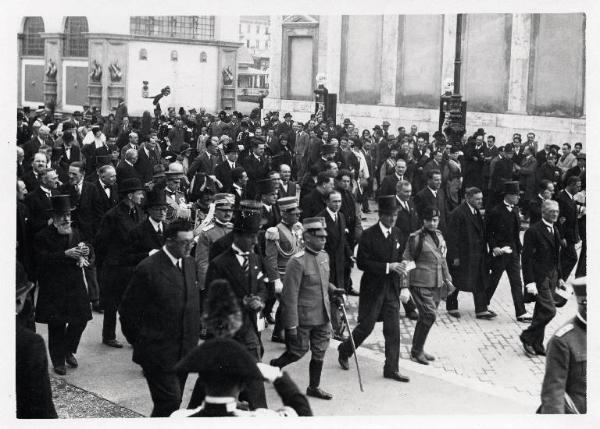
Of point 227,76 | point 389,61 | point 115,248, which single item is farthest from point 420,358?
Answer: point 227,76

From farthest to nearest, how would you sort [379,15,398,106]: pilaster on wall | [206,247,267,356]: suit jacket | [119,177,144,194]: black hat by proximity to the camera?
[379,15,398,106]: pilaster on wall → [119,177,144,194]: black hat → [206,247,267,356]: suit jacket

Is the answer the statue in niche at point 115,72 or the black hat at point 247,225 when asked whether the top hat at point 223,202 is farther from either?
the statue in niche at point 115,72

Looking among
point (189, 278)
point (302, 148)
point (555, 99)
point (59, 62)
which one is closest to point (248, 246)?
point (189, 278)

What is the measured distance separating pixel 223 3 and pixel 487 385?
4926mm

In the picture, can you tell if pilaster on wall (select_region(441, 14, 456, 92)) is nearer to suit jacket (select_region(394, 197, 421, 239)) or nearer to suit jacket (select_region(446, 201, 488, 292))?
suit jacket (select_region(394, 197, 421, 239))

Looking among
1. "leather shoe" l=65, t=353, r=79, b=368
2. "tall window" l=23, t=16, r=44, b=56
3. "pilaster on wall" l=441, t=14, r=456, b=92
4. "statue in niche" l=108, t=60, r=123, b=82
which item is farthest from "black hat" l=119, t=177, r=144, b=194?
"tall window" l=23, t=16, r=44, b=56

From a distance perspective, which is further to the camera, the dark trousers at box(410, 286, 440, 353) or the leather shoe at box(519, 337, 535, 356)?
the leather shoe at box(519, 337, 535, 356)

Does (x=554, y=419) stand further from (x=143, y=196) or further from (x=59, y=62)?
(x=59, y=62)

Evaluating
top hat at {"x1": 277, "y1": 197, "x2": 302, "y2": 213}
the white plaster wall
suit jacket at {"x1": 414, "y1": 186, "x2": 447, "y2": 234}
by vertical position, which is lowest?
suit jacket at {"x1": 414, "y1": 186, "x2": 447, "y2": 234}

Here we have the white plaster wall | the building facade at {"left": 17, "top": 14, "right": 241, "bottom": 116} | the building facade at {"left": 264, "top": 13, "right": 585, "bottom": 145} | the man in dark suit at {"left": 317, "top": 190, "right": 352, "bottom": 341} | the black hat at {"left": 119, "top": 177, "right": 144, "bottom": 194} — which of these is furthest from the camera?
the building facade at {"left": 17, "top": 14, "right": 241, "bottom": 116}

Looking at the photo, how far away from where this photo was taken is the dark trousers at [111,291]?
10.3 metres

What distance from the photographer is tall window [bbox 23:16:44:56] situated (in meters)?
49.0

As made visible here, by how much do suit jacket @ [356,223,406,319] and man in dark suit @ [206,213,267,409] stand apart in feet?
5.42

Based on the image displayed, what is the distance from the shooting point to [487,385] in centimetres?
957
